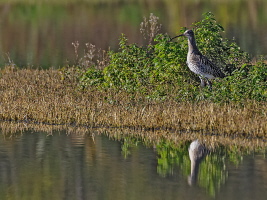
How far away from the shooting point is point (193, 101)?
16.3 meters

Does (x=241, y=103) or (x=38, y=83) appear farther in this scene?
(x=38, y=83)

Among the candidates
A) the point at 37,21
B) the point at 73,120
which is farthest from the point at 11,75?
the point at 37,21

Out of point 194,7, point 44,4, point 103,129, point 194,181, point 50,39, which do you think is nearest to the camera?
point 194,181

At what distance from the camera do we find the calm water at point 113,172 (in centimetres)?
1045

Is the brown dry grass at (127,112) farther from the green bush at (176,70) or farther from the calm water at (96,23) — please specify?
the calm water at (96,23)

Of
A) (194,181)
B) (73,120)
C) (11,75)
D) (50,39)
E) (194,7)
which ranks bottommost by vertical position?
(194,181)

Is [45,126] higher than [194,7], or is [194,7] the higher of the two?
[194,7]

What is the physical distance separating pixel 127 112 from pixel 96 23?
3293 centimetres

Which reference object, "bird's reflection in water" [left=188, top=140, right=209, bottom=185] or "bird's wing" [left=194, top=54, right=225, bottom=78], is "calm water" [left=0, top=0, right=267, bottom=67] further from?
"bird's reflection in water" [left=188, top=140, right=209, bottom=185]

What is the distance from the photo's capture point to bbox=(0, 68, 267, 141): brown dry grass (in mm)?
14336

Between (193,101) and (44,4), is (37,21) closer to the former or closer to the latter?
(44,4)

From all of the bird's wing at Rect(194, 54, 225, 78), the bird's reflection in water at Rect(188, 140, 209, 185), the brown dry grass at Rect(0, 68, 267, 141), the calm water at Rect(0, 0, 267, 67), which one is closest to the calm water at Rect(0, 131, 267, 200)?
the bird's reflection in water at Rect(188, 140, 209, 185)

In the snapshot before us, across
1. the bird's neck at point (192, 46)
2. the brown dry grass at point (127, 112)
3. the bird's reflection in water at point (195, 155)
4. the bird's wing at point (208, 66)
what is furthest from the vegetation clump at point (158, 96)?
the bird's reflection in water at point (195, 155)

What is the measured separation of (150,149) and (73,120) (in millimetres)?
2699
